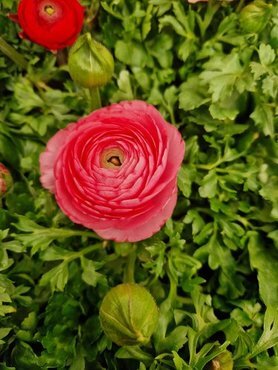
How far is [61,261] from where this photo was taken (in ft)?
3.18

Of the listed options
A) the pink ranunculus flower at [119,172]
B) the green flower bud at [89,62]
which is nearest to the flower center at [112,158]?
the pink ranunculus flower at [119,172]

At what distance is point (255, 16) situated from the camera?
91 centimetres

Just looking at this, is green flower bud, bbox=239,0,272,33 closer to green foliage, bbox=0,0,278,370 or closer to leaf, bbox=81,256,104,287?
green foliage, bbox=0,0,278,370

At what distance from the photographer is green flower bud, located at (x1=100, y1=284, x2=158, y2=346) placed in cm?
72

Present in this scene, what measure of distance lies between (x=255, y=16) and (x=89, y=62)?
0.91ft

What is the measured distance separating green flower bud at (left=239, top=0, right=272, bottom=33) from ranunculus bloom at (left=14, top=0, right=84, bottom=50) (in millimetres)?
248

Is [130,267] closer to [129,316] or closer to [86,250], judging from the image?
[86,250]

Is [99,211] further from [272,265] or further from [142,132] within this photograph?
[272,265]

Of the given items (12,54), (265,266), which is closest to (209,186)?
(265,266)

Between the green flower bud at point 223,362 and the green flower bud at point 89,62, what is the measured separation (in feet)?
1.31

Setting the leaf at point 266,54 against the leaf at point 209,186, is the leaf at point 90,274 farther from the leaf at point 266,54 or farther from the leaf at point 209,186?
the leaf at point 266,54

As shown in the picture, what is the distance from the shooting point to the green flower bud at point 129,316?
0.72 metres

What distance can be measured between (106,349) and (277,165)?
38cm

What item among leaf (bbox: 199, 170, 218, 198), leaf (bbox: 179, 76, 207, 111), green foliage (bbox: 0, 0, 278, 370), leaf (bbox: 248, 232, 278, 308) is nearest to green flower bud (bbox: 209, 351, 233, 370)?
green foliage (bbox: 0, 0, 278, 370)
